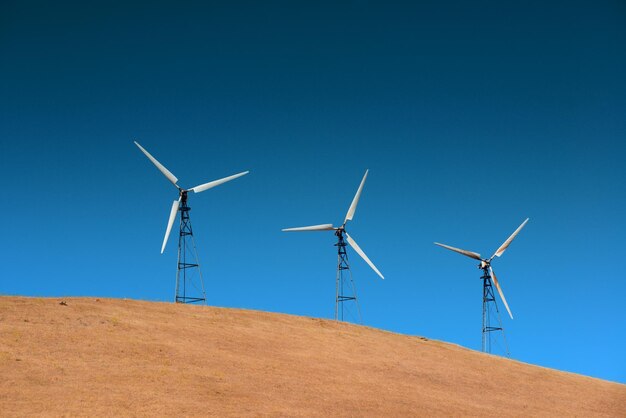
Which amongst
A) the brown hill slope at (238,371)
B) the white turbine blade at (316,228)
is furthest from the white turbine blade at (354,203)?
the brown hill slope at (238,371)

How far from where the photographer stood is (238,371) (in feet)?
105

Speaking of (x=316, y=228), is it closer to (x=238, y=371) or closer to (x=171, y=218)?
(x=171, y=218)

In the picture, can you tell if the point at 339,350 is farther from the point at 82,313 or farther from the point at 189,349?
the point at 82,313

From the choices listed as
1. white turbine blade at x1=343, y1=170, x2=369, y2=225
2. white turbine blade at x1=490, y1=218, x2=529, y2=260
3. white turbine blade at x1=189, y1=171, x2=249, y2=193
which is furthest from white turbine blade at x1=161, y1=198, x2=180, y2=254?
white turbine blade at x1=490, y1=218, x2=529, y2=260

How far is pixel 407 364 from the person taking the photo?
41594 mm

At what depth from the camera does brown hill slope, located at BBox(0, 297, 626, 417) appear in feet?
85.0

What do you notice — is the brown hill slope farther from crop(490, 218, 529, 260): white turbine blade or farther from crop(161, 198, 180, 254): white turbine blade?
crop(490, 218, 529, 260): white turbine blade

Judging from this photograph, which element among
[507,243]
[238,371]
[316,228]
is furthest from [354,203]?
[238,371]

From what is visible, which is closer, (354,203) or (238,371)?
(238,371)

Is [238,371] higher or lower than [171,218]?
lower

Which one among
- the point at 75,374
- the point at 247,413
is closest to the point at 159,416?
the point at 247,413

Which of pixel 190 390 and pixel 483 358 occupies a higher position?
pixel 483 358

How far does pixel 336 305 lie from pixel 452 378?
18.8 m

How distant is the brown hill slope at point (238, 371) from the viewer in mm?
25922
